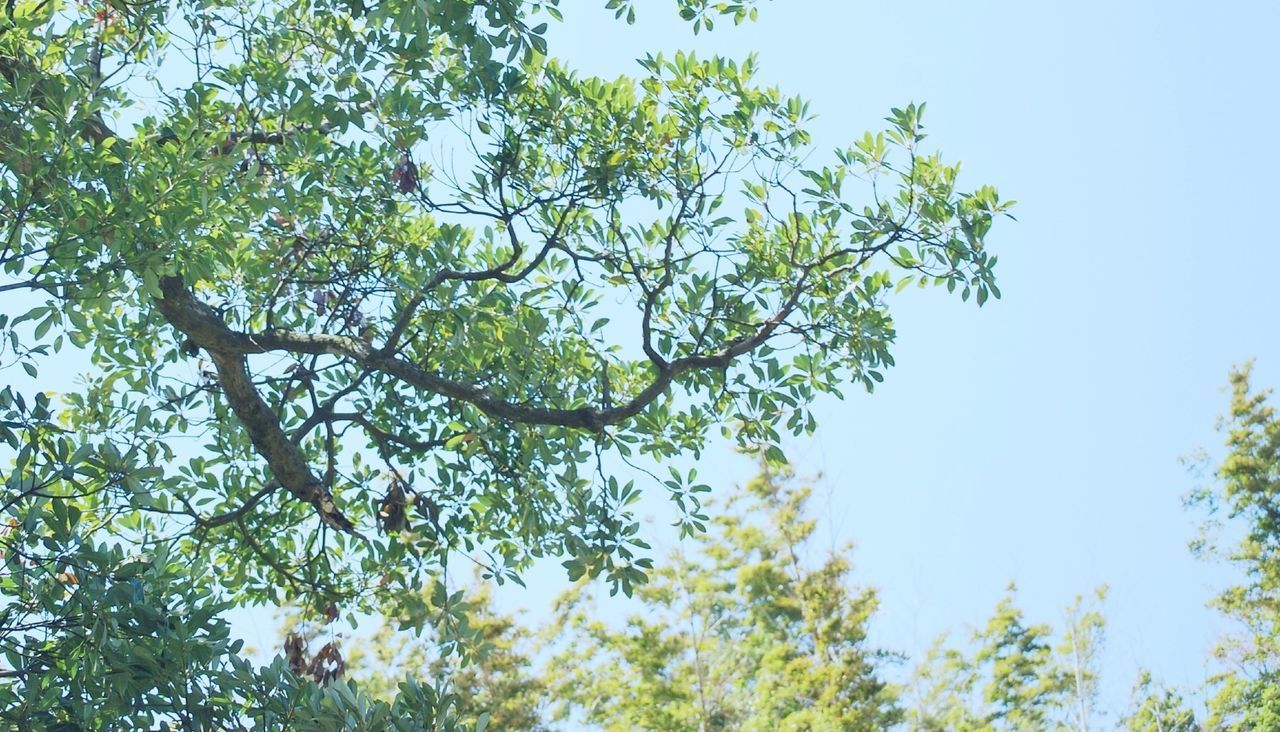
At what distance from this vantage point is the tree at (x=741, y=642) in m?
15.4

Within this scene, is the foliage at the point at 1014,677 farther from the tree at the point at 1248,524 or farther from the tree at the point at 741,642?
the tree at the point at 741,642

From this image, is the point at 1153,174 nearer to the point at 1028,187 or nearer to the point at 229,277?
the point at 1028,187

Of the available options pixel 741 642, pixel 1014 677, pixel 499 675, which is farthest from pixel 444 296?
pixel 1014 677

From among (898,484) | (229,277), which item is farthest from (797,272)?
(898,484)

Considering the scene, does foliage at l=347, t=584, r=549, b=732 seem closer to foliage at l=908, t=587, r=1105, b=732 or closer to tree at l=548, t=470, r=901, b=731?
tree at l=548, t=470, r=901, b=731

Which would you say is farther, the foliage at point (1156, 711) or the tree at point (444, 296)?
the foliage at point (1156, 711)

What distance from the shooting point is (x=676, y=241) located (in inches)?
204

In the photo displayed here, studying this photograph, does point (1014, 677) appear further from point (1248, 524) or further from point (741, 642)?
point (741, 642)

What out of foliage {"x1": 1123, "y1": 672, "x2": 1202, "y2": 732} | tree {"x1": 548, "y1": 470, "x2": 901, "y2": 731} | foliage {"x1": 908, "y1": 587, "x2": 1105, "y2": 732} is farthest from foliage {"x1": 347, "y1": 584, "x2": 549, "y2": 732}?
foliage {"x1": 1123, "y1": 672, "x2": 1202, "y2": 732}

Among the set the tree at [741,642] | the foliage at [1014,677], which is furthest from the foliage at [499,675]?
the foliage at [1014,677]

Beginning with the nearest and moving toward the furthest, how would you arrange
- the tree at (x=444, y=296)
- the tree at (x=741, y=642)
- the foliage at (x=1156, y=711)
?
the tree at (x=444, y=296)
the tree at (x=741, y=642)
the foliage at (x=1156, y=711)

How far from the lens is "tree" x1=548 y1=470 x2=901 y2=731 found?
50.5 feet

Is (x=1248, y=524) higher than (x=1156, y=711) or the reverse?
higher

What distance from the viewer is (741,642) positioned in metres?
17.2
